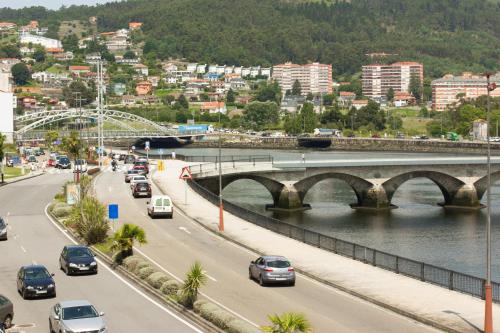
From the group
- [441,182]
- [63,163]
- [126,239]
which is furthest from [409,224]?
[126,239]

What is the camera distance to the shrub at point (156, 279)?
43375mm

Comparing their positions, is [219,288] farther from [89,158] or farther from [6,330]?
[89,158]

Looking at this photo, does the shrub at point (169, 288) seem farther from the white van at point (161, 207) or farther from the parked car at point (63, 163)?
the parked car at point (63, 163)

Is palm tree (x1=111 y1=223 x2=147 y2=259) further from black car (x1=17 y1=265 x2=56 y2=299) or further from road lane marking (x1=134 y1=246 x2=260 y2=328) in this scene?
black car (x1=17 y1=265 x2=56 y2=299)

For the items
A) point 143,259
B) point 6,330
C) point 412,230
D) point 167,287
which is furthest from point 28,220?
point 412,230

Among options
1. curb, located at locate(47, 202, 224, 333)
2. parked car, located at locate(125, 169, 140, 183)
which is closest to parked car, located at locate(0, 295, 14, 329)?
curb, located at locate(47, 202, 224, 333)

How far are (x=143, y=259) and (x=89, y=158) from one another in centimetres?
9005

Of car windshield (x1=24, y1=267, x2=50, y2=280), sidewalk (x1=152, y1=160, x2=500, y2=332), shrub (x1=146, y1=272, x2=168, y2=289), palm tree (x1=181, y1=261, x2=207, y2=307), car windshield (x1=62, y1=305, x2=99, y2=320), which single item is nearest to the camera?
car windshield (x1=62, y1=305, x2=99, y2=320)

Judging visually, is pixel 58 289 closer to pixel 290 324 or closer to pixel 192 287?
pixel 192 287

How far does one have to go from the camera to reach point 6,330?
3547 cm

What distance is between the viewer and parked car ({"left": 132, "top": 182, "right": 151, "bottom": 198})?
7969cm

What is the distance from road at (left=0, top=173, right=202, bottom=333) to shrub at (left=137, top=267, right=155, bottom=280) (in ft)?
2.75

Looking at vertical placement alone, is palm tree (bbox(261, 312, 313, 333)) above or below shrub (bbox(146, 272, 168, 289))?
above

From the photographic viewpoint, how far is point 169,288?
4209cm
